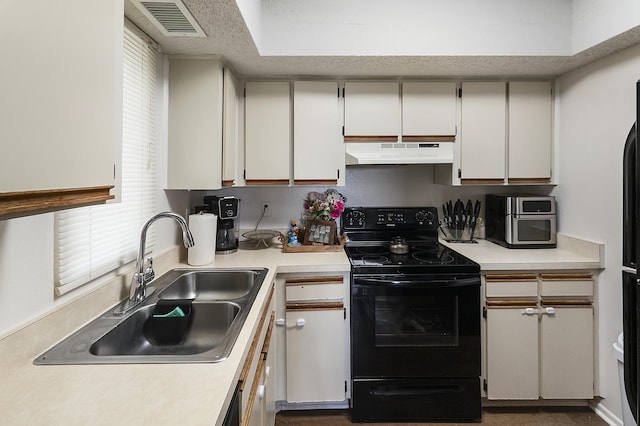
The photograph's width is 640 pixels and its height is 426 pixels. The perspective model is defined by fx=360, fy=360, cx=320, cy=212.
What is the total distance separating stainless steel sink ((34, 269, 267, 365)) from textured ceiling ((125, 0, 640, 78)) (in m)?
1.20

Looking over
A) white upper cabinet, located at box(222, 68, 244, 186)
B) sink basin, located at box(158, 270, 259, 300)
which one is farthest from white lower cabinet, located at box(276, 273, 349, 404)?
white upper cabinet, located at box(222, 68, 244, 186)

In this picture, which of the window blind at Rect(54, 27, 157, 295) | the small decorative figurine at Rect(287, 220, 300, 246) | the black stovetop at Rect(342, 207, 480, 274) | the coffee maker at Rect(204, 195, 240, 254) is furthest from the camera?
the black stovetop at Rect(342, 207, 480, 274)

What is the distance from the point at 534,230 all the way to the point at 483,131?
76 cm

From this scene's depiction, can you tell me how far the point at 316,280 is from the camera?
83.8 inches

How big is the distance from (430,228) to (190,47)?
1978 mm

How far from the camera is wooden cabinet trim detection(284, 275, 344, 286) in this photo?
83.4 inches

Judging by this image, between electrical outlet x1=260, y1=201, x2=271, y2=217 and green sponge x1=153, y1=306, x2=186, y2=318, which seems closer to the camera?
green sponge x1=153, y1=306, x2=186, y2=318

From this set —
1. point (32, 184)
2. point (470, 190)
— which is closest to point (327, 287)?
point (470, 190)

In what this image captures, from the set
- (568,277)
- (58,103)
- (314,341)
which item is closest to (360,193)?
(314,341)

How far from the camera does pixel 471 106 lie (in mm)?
2477

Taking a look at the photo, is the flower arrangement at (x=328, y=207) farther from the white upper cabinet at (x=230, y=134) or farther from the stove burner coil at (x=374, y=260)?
the white upper cabinet at (x=230, y=134)

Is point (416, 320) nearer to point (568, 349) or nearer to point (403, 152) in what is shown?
point (568, 349)

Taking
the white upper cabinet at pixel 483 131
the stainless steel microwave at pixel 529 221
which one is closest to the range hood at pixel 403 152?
the white upper cabinet at pixel 483 131

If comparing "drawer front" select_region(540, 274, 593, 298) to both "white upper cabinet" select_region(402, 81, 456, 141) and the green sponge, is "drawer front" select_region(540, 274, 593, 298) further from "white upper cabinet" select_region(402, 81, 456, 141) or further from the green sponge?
the green sponge
